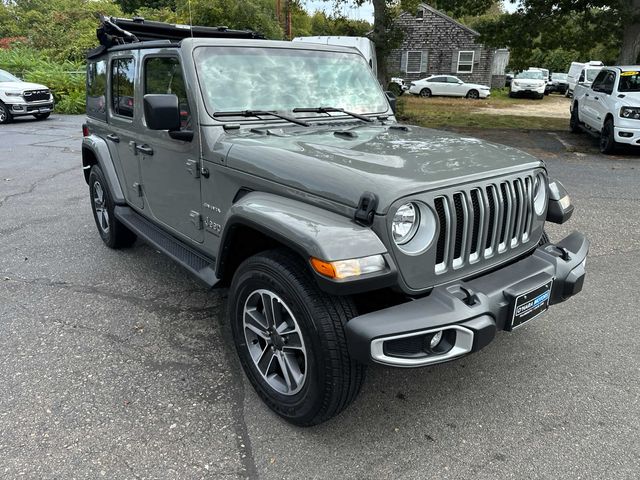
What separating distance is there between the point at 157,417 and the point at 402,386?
1.41 metres

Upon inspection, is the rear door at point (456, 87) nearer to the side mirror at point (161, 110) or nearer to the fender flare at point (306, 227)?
the side mirror at point (161, 110)

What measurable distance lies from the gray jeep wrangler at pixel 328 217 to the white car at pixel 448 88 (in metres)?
26.1

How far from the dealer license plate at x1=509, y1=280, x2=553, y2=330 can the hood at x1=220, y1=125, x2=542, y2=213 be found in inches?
25.3

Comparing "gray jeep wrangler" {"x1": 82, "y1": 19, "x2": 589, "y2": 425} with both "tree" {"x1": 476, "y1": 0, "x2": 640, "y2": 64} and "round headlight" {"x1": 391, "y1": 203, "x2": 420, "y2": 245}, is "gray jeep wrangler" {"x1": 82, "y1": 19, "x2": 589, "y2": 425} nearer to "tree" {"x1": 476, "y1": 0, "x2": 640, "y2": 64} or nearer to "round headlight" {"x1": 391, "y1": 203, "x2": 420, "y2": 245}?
"round headlight" {"x1": 391, "y1": 203, "x2": 420, "y2": 245}

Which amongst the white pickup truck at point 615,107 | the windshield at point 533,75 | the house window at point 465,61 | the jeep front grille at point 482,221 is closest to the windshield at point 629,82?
the white pickup truck at point 615,107

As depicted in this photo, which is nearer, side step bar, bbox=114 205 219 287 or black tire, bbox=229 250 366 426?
black tire, bbox=229 250 366 426

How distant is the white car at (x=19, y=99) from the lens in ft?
51.7

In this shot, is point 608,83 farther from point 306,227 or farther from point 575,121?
point 306,227

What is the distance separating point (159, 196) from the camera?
3902 mm

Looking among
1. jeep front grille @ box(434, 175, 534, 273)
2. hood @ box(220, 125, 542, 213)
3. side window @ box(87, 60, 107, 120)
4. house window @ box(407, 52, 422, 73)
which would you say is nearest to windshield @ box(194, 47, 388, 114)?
hood @ box(220, 125, 542, 213)

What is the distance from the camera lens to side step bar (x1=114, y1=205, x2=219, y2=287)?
10.7ft

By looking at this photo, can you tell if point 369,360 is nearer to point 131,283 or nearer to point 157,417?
point 157,417

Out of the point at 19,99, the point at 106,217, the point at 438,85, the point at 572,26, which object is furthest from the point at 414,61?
the point at 106,217

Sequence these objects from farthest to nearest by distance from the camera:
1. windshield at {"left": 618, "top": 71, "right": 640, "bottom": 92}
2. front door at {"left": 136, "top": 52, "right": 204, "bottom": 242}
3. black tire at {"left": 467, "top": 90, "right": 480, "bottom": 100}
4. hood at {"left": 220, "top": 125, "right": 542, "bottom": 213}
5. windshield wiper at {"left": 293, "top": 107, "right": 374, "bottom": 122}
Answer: black tire at {"left": 467, "top": 90, "right": 480, "bottom": 100}, windshield at {"left": 618, "top": 71, "right": 640, "bottom": 92}, windshield wiper at {"left": 293, "top": 107, "right": 374, "bottom": 122}, front door at {"left": 136, "top": 52, "right": 204, "bottom": 242}, hood at {"left": 220, "top": 125, "right": 542, "bottom": 213}
